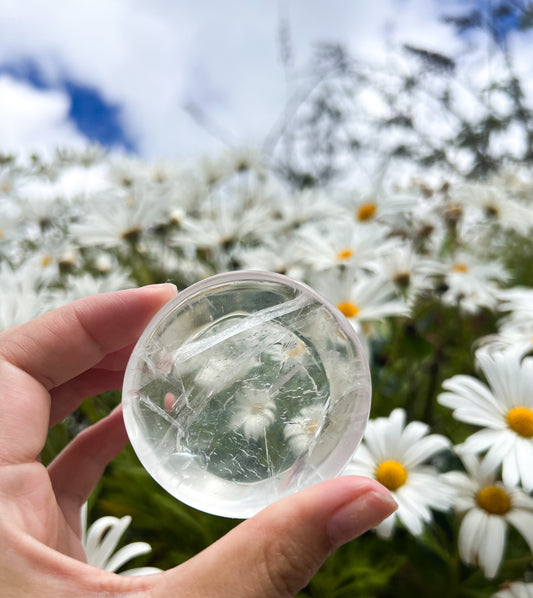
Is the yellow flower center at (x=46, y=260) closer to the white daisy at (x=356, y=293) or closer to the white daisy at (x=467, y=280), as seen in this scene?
the white daisy at (x=356, y=293)

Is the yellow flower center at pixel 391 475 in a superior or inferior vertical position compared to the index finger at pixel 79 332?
inferior

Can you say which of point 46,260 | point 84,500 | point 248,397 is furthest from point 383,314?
point 46,260

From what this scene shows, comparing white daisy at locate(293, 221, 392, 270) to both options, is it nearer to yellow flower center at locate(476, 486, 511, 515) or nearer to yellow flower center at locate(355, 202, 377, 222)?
yellow flower center at locate(355, 202, 377, 222)

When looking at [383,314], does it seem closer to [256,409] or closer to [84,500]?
[256,409]

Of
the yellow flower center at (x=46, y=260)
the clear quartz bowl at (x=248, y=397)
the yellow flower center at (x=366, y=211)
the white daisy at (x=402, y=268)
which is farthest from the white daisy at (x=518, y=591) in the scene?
the yellow flower center at (x=46, y=260)

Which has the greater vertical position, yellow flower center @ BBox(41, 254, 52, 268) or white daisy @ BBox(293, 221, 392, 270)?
white daisy @ BBox(293, 221, 392, 270)

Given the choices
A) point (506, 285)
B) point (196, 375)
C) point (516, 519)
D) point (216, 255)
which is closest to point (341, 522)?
point (196, 375)

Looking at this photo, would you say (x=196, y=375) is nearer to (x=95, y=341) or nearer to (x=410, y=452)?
(x=95, y=341)

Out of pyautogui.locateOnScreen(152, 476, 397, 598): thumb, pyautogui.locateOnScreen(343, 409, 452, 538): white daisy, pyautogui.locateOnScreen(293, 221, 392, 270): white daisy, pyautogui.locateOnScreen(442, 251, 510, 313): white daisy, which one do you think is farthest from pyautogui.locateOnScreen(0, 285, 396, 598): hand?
pyautogui.locateOnScreen(442, 251, 510, 313): white daisy
